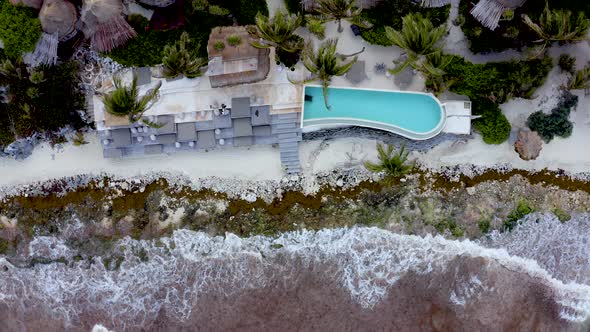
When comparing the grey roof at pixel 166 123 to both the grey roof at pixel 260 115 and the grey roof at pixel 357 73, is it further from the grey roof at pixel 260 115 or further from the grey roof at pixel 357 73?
the grey roof at pixel 357 73

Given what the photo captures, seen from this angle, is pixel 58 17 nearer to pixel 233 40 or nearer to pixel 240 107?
pixel 233 40

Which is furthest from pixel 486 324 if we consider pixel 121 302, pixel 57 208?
pixel 57 208

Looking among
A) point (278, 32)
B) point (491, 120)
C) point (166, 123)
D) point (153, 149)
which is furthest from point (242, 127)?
point (491, 120)

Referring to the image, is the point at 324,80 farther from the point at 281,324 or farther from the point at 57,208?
the point at 57,208

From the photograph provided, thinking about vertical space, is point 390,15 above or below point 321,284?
above

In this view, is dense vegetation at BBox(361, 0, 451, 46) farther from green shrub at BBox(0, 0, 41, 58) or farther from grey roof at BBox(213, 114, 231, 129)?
green shrub at BBox(0, 0, 41, 58)

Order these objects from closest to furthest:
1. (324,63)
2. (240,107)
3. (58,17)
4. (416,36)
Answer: (416,36), (324,63), (58,17), (240,107)

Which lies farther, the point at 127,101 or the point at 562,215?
the point at 562,215

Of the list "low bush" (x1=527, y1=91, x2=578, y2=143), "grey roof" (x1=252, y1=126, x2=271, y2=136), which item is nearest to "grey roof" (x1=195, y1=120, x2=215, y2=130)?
"grey roof" (x1=252, y1=126, x2=271, y2=136)
